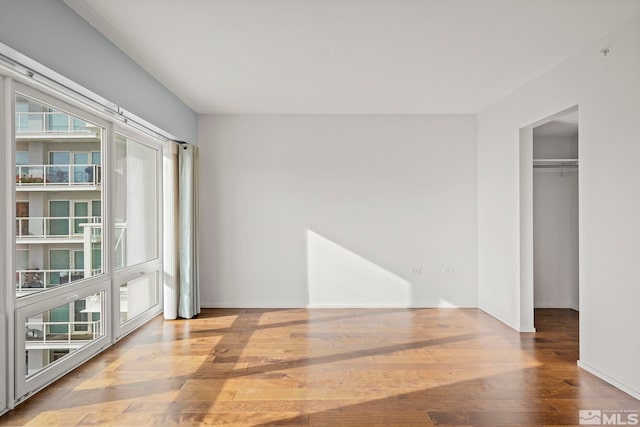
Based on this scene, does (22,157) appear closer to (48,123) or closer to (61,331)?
(48,123)

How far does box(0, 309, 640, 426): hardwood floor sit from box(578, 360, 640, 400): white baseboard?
0.20 feet

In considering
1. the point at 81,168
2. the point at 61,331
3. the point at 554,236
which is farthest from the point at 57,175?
the point at 554,236

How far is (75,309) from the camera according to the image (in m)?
3.72

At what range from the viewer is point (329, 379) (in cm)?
343

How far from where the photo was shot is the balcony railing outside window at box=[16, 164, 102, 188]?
3117 mm

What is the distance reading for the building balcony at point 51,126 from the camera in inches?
120

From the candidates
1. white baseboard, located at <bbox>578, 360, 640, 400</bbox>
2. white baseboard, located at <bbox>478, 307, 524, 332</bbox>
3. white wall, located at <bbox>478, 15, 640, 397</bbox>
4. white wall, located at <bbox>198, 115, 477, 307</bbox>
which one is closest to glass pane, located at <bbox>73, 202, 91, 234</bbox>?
white wall, located at <bbox>198, 115, 477, 307</bbox>

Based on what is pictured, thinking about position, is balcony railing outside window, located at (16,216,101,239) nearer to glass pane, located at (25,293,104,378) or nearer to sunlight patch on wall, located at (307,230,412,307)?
glass pane, located at (25,293,104,378)

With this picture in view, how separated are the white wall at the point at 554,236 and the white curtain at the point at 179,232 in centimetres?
484

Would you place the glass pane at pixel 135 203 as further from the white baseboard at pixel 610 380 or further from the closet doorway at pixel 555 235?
the closet doorway at pixel 555 235

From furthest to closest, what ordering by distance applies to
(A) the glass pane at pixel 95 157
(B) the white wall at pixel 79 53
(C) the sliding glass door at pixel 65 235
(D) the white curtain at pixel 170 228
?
1. (D) the white curtain at pixel 170 228
2. (A) the glass pane at pixel 95 157
3. (C) the sliding glass door at pixel 65 235
4. (B) the white wall at pixel 79 53

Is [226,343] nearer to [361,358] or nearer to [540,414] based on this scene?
[361,358]

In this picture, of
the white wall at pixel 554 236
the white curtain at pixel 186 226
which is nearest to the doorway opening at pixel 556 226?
the white wall at pixel 554 236

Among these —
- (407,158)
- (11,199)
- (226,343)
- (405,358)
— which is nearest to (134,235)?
(226,343)
